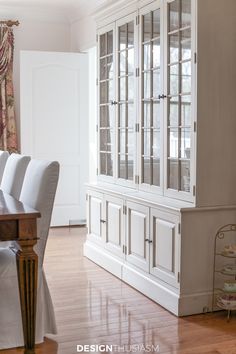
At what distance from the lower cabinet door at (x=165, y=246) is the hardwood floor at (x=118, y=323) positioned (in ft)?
0.78

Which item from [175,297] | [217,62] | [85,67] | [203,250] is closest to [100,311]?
[175,297]

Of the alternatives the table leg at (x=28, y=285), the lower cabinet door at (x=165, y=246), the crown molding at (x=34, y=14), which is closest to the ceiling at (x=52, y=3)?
the crown molding at (x=34, y=14)

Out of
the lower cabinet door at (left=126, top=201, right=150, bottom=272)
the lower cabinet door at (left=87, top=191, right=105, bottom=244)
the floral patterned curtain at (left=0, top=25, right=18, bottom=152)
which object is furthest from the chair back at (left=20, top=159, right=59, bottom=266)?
the floral patterned curtain at (left=0, top=25, right=18, bottom=152)

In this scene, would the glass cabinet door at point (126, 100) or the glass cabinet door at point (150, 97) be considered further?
the glass cabinet door at point (126, 100)

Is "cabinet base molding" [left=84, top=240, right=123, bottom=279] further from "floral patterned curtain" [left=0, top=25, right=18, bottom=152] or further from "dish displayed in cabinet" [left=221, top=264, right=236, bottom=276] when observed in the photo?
"floral patterned curtain" [left=0, top=25, right=18, bottom=152]

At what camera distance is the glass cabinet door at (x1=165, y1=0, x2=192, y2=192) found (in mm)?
3496

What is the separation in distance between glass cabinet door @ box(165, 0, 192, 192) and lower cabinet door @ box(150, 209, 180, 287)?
0.24 metres

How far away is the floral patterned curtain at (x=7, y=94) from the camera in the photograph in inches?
250

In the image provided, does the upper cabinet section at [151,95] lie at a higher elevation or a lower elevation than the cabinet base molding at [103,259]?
higher

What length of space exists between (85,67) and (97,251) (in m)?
2.65

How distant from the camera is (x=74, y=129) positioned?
648 centimetres

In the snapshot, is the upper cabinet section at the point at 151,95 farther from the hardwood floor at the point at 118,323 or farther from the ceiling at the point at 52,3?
the ceiling at the point at 52,3

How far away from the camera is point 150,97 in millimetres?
4004

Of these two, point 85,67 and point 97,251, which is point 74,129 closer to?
point 85,67
